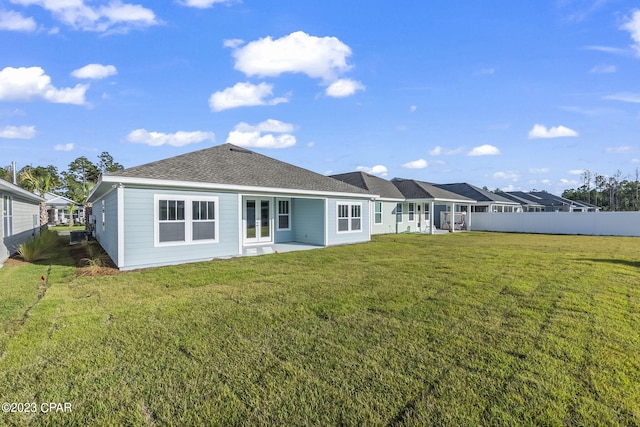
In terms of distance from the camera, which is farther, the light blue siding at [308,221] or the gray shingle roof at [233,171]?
the light blue siding at [308,221]

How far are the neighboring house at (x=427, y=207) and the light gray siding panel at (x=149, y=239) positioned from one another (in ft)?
52.4

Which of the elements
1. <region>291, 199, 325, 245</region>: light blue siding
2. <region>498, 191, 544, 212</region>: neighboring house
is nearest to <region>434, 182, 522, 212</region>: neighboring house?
<region>498, 191, 544, 212</region>: neighboring house

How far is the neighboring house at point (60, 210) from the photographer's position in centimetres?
3378

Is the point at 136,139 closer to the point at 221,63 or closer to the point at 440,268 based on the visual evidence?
the point at 221,63

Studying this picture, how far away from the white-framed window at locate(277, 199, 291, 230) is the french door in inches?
24.2

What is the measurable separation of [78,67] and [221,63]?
7.25 metres

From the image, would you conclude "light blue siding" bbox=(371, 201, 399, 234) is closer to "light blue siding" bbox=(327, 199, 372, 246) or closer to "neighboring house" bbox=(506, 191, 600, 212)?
"light blue siding" bbox=(327, 199, 372, 246)

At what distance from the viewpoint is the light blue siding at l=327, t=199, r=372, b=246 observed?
48.7ft

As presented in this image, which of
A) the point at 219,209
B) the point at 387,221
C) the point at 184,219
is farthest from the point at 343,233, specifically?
the point at 387,221

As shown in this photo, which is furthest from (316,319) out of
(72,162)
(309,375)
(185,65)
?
(72,162)

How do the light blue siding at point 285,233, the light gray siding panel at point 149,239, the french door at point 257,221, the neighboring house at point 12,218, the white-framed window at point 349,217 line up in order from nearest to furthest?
the light gray siding panel at point 149,239 → the neighboring house at point 12,218 → the french door at point 257,221 → the light blue siding at point 285,233 → the white-framed window at point 349,217

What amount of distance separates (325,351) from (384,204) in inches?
760

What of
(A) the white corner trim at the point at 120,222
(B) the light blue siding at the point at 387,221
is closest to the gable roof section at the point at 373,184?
(B) the light blue siding at the point at 387,221

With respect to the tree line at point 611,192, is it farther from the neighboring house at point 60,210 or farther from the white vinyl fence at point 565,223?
the neighboring house at point 60,210
